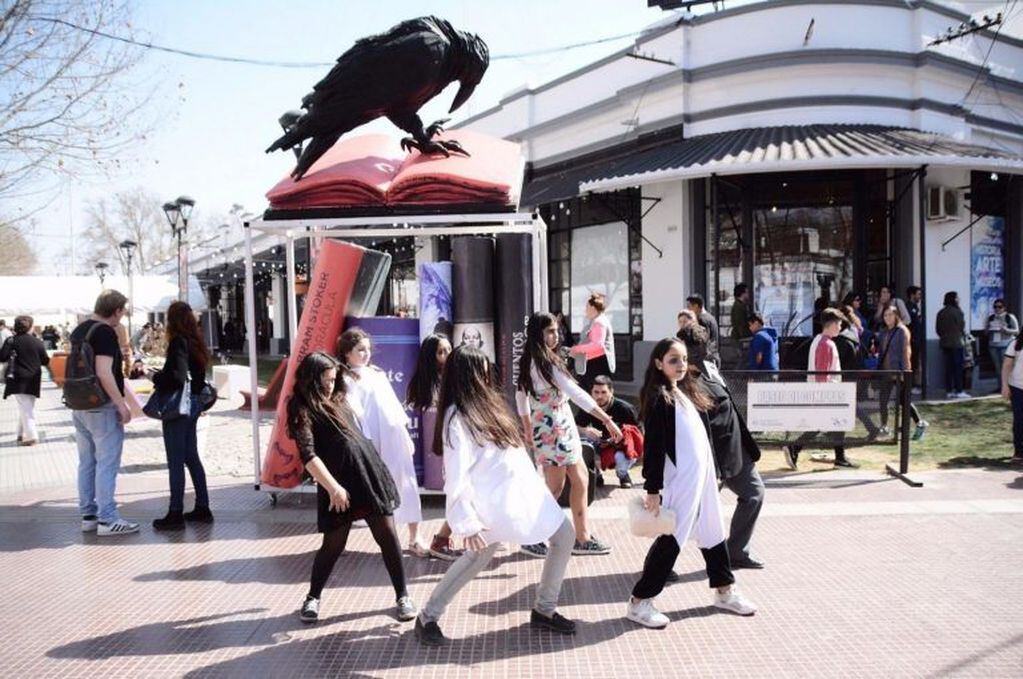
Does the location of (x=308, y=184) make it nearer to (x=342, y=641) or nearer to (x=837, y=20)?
(x=342, y=641)

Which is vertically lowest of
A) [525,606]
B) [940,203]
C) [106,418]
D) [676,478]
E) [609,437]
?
[525,606]

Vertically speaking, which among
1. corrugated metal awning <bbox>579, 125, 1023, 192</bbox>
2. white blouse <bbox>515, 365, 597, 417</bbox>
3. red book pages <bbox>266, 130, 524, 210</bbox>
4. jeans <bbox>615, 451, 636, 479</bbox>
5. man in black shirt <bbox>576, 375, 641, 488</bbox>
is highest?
corrugated metal awning <bbox>579, 125, 1023, 192</bbox>

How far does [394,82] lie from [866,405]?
5505 mm

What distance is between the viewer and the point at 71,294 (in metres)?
24.2

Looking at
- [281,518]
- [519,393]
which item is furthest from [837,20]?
[281,518]

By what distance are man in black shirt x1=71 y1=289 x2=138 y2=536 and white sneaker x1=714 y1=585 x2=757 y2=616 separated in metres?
4.57

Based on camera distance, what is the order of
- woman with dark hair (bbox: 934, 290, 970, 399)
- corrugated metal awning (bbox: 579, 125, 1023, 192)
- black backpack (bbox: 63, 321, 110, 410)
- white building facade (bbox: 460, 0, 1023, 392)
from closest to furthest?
black backpack (bbox: 63, 321, 110, 410), corrugated metal awning (bbox: 579, 125, 1023, 192), woman with dark hair (bbox: 934, 290, 970, 399), white building facade (bbox: 460, 0, 1023, 392)

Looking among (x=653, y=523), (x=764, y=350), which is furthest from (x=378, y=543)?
(x=764, y=350)

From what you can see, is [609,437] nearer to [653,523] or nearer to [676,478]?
[676,478]

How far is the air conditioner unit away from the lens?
13.1 m

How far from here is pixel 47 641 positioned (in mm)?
3967

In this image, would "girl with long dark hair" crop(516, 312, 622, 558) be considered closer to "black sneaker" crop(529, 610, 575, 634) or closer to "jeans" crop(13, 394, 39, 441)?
"black sneaker" crop(529, 610, 575, 634)

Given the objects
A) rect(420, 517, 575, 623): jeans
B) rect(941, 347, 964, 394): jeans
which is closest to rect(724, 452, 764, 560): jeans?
rect(420, 517, 575, 623): jeans

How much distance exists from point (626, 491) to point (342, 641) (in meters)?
3.68
